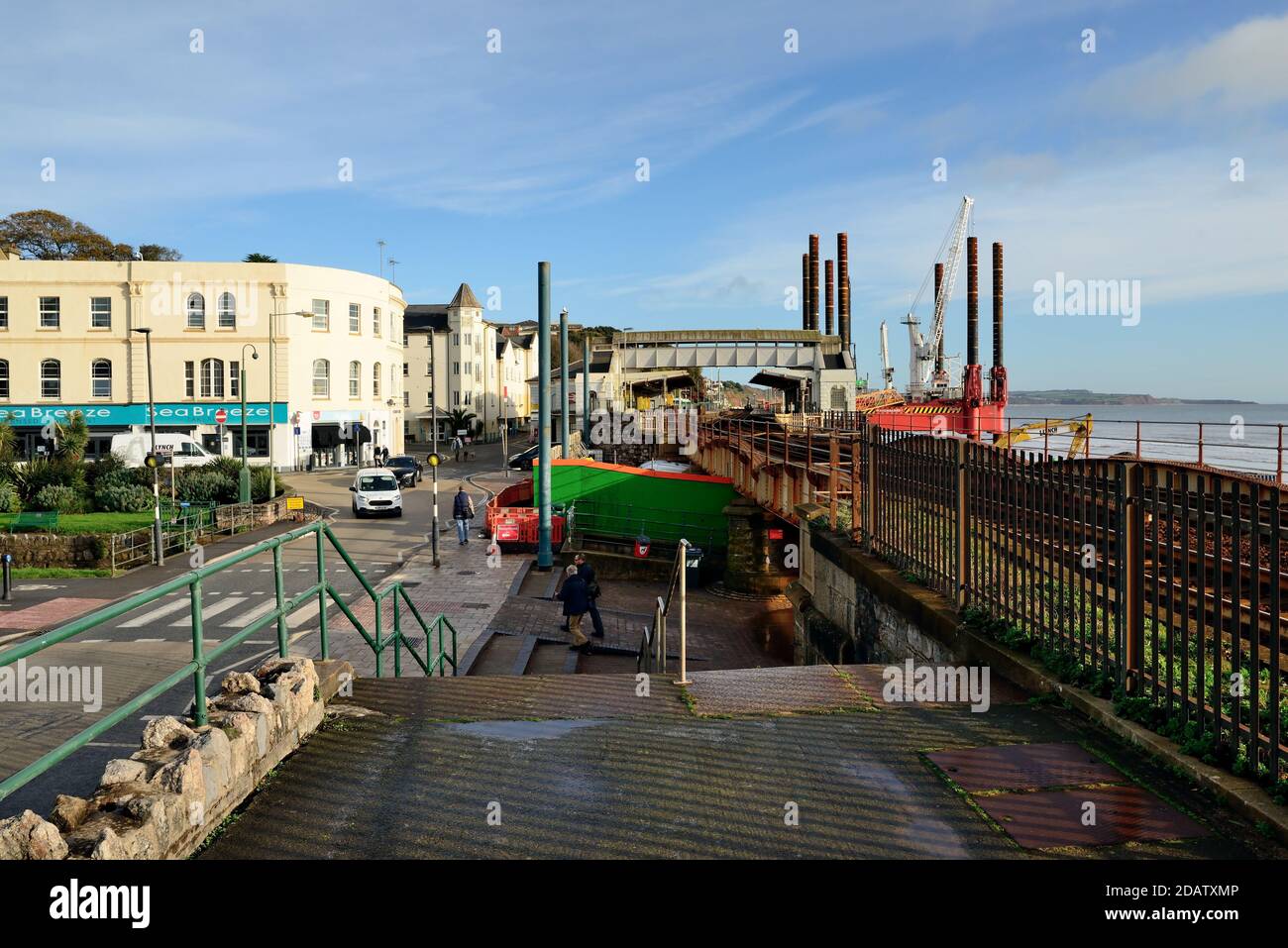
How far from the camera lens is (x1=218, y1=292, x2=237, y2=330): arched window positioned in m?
52.8

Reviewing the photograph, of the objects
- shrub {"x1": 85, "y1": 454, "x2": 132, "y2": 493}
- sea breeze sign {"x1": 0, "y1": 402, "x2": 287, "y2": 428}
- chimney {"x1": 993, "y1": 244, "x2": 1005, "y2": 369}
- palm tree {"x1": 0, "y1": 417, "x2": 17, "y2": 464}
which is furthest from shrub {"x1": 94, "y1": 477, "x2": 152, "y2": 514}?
chimney {"x1": 993, "y1": 244, "x2": 1005, "y2": 369}

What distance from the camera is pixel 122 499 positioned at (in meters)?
30.9

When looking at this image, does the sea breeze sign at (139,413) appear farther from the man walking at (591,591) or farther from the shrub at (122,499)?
the man walking at (591,591)

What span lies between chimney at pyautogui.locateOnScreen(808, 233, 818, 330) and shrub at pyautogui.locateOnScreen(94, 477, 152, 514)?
5770 cm

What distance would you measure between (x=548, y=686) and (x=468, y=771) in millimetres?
1938

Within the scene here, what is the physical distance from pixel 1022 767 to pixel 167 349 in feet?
184

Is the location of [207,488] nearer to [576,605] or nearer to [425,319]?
[576,605]

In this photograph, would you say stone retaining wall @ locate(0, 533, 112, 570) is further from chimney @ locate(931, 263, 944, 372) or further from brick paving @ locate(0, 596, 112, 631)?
chimney @ locate(931, 263, 944, 372)

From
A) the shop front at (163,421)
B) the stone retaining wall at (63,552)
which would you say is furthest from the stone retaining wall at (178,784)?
the shop front at (163,421)

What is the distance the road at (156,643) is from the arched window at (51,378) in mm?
32140

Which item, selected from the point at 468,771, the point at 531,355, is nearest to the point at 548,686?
the point at 468,771

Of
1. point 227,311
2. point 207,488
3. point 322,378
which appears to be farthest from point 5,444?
point 322,378

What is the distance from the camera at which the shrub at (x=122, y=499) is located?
30672mm
